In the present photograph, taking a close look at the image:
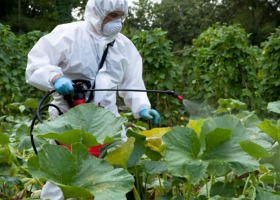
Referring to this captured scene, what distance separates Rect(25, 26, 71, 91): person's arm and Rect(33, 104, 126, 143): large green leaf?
22.3 inches

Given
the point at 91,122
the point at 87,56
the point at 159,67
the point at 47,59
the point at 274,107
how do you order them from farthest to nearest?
the point at 159,67 → the point at 87,56 → the point at 47,59 → the point at 274,107 → the point at 91,122

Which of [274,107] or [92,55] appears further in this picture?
[92,55]

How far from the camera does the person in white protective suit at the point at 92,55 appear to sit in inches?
77.4

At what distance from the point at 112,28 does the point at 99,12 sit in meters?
0.08

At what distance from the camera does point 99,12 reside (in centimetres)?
207

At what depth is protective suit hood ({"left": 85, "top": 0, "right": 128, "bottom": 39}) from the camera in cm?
206

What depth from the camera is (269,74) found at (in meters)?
5.91

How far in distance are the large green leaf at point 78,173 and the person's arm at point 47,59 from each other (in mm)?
793

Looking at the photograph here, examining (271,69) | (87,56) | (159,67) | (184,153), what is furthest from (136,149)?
(271,69)

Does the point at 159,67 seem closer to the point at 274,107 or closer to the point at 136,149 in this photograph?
the point at 274,107

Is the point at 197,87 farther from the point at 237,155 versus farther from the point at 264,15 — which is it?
the point at 264,15

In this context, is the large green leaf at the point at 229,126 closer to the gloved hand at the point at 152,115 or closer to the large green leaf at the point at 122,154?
the large green leaf at the point at 122,154

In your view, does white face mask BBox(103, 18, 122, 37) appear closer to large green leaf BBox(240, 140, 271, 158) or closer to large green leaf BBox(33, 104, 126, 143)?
large green leaf BBox(33, 104, 126, 143)

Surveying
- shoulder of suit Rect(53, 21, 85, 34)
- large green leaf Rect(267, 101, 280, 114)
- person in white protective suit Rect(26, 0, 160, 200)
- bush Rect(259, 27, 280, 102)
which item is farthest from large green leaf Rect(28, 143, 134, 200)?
bush Rect(259, 27, 280, 102)
